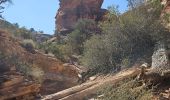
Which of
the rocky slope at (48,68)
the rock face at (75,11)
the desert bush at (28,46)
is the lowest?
the rocky slope at (48,68)

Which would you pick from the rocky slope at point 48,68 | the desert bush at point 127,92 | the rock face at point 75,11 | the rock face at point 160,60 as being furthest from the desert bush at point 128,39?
the rock face at point 75,11

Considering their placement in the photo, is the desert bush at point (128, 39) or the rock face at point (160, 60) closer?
the rock face at point (160, 60)

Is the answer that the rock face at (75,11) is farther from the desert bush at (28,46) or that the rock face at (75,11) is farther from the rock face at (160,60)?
the rock face at (160,60)

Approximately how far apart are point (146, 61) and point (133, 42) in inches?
65.4

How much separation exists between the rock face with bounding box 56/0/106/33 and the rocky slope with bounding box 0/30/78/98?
22.1 metres

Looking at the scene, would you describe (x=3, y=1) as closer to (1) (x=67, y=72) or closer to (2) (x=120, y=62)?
(1) (x=67, y=72)

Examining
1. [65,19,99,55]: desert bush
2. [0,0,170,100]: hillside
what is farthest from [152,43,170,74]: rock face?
[65,19,99,55]: desert bush

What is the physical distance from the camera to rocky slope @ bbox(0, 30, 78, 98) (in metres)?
21.9

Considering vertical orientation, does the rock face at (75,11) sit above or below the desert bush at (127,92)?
above

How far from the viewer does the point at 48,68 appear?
24.9 m

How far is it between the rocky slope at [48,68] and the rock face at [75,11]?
72.7ft

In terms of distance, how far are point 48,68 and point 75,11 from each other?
2477 centimetres

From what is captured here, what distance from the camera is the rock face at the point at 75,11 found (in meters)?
48.1

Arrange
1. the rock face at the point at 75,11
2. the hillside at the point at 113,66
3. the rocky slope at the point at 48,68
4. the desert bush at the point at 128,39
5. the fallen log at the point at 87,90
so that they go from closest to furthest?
the hillside at the point at 113,66
the fallen log at the point at 87,90
the desert bush at the point at 128,39
the rocky slope at the point at 48,68
the rock face at the point at 75,11
